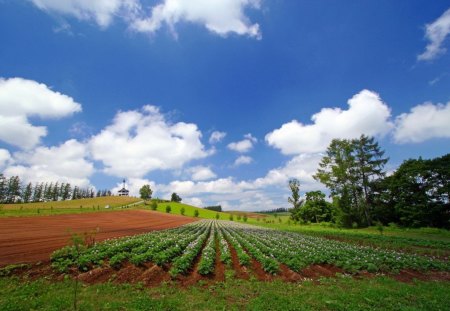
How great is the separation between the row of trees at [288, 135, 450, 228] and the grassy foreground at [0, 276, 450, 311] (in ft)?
146

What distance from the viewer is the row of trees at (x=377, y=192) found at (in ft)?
151

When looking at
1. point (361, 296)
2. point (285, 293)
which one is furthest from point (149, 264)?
point (361, 296)

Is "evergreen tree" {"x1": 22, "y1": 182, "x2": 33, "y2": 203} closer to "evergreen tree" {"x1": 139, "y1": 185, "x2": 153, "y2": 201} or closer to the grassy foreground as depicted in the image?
"evergreen tree" {"x1": 139, "y1": 185, "x2": 153, "y2": 201}

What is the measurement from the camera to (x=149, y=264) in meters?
13.6

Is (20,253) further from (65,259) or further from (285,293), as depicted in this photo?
(285,293)

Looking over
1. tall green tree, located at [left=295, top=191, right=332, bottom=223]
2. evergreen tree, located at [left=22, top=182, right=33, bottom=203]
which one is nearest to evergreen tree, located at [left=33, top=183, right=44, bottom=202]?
evergreen tree, located at [left=22, top=182, right=33, bottom=203]

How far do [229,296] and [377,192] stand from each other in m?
59.7

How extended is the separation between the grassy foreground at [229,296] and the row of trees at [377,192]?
44.4 metres

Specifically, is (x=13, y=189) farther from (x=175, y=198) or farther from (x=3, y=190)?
(x=175, y=198)

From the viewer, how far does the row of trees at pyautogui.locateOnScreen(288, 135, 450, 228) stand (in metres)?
45.9

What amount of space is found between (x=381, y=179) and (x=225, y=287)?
59.3 m

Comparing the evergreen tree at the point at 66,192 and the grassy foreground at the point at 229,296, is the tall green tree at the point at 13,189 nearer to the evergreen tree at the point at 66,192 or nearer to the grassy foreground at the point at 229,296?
the evergreen tree at the point at 66,192

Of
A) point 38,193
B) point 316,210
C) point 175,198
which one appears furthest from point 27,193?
point 316,210

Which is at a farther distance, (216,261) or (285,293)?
(216,261)
